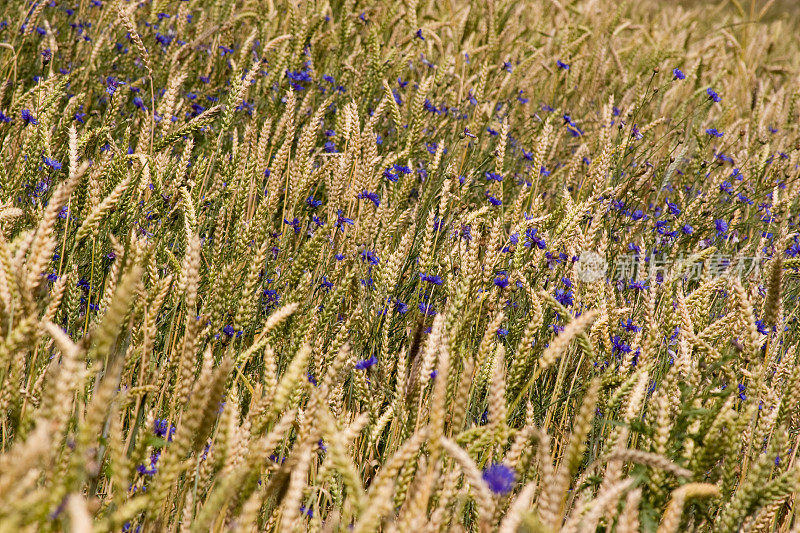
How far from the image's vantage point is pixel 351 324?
5.54 ft

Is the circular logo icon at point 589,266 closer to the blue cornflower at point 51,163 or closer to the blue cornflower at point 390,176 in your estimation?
the blue cornflower at point 390,176

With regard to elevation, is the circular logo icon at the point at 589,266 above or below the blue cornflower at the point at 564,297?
above

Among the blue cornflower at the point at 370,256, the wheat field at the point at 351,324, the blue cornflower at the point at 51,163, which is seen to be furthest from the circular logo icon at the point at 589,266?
the blue cornflower at the point at 51,163

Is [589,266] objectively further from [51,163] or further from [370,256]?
[51,163]

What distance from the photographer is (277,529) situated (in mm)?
1303

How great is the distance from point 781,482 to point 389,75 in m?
2.60

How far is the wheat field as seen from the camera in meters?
1.05

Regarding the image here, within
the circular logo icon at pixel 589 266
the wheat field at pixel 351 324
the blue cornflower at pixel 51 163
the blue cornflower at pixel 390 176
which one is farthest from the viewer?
the blue cornflower at pixel 390 176

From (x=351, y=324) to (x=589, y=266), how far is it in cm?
63

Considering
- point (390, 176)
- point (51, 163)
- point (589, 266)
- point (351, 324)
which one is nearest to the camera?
point (351, 324)

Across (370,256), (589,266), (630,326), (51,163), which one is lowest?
(630,326)

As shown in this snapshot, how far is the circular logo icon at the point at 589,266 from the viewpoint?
1805mm

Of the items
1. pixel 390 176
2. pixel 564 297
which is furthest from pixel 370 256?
pixel 564 297

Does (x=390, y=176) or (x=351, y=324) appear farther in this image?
(x=390, y=176)
